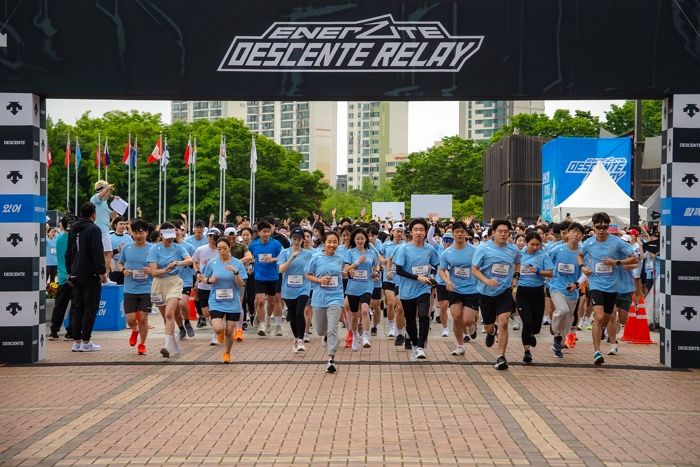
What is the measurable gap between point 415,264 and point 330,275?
1.27 metres

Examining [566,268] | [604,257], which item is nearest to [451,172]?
[566,268]

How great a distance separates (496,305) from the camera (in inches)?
535

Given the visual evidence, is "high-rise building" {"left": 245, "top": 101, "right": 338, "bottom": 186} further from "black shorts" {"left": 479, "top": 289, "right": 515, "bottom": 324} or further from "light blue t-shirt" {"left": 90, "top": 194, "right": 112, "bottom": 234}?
"black shorts" {"left": 479, "top": 289, "right": 515, "bottom": 324}

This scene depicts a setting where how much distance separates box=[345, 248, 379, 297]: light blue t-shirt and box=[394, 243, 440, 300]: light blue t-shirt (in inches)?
50.4

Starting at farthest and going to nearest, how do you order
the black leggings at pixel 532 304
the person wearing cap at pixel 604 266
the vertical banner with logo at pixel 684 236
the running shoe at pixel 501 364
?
1. the black leggings at pixel 532 304
2. the person wearing cap at pixel 604 266
3. the vertical banner with logo at pixel 684 236
4. the running shoe at pixel 501 364

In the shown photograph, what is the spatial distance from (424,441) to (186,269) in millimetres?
9227

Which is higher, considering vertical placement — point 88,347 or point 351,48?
point 351,48

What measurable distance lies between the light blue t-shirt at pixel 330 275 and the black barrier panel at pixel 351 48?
7.28 feet

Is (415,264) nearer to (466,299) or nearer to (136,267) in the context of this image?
(466,299)

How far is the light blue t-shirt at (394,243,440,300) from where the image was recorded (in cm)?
1412

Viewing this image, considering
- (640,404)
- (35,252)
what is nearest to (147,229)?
(35,252)

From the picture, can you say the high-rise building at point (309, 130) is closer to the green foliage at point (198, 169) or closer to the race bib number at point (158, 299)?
the green foliage at point (198, 169)

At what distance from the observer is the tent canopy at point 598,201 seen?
2864 centimetres

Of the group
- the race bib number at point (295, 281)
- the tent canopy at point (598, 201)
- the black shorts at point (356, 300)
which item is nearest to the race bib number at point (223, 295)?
the race bib number at point (295, 281)
